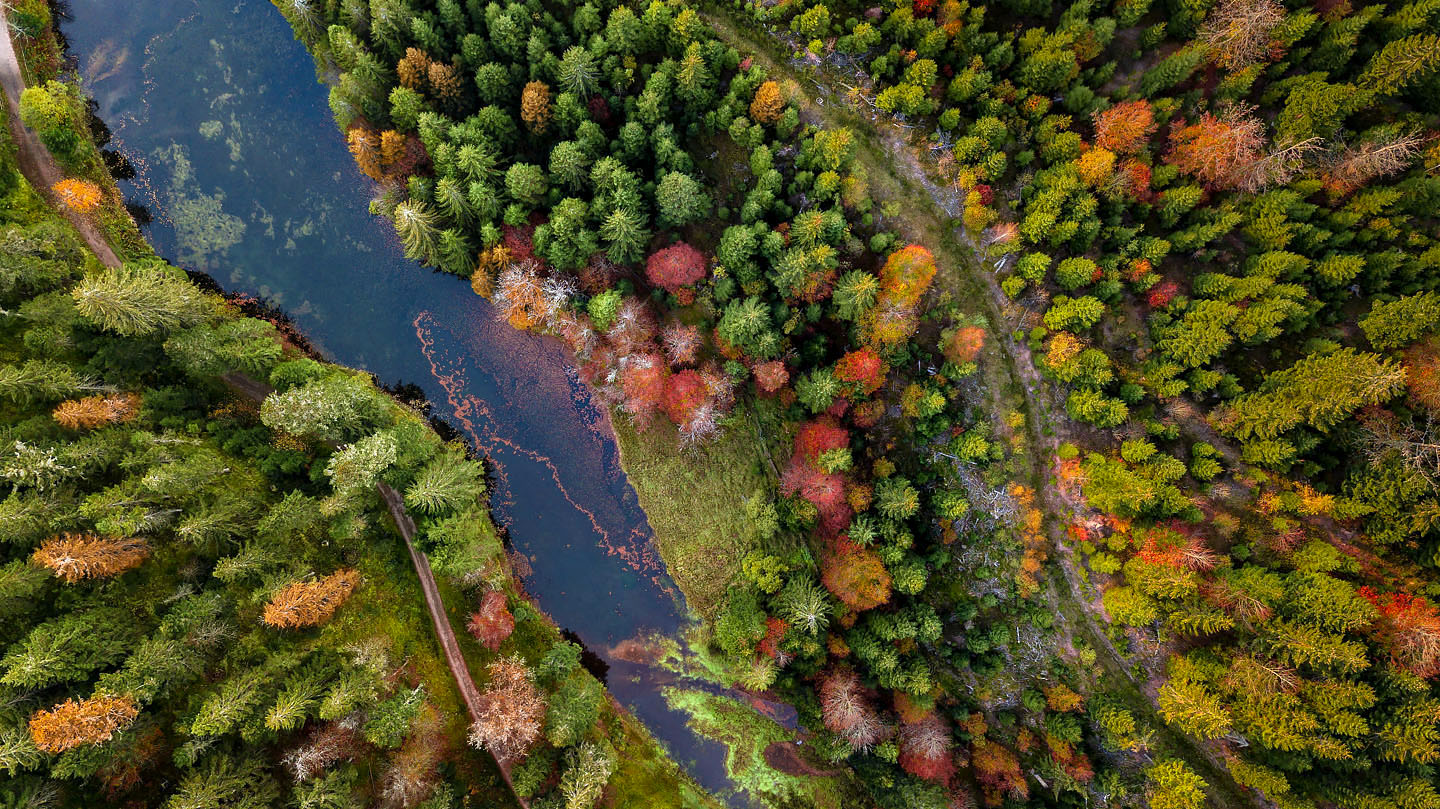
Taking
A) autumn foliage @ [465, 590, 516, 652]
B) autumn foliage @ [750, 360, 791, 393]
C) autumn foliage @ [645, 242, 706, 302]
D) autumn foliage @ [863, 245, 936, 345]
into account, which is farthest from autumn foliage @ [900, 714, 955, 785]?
autumn foliage @ [645, 242, 706, 302]

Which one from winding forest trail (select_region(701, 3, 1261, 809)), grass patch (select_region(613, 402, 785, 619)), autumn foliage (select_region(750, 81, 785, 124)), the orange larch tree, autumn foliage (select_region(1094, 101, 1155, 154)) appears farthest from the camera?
grass patch (select_region(613, 402, 785, 619))

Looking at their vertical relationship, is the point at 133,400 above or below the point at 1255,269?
above

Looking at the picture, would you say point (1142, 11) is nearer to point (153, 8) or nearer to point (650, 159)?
Result: point (650, 159)

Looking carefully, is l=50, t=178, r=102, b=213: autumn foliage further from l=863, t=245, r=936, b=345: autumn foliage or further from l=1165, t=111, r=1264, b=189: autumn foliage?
l=1165, t=111, r=1264, b=189: autumn foliage

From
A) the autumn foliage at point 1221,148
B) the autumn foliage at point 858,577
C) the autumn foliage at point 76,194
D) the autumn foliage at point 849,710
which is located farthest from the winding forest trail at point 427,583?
the autumn foliage at point 1221,148

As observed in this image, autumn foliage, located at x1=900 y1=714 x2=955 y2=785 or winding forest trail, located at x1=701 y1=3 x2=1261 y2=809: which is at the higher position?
winding forest trail, located at x1=701 y1=3 x2=1261 y2=809

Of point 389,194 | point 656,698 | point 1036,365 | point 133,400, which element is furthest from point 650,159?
point 656,698

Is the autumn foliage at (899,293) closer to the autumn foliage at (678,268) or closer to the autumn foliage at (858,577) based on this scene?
the autumn foliage at (678,268)
